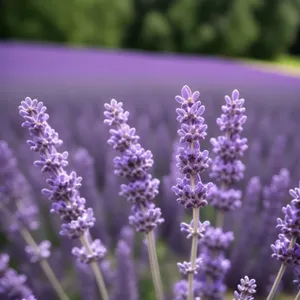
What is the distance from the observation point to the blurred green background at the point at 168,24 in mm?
9328


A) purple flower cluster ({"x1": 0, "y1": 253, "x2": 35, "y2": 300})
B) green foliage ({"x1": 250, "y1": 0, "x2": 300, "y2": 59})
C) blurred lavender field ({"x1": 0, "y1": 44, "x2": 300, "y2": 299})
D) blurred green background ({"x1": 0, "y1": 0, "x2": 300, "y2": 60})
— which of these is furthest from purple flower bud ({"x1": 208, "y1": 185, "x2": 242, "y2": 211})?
green foliage ({"x1": 250, "y1": 0, "x2": 300, "y2": 59})

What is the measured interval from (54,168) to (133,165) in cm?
11

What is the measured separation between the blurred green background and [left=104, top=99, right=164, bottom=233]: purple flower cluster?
9157mm

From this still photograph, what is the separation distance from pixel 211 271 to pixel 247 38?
970 cm

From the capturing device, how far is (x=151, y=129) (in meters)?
2.41

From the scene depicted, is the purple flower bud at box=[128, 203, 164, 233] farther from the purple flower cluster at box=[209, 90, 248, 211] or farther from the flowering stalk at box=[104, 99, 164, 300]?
the purple flower cluster at box=[209, 90, 248, 211]

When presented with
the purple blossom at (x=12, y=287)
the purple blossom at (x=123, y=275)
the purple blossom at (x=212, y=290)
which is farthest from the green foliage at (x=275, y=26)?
the purple blossom at (x=12, y=287)

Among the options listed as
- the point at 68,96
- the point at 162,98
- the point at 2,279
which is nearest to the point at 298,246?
the point at 2,279

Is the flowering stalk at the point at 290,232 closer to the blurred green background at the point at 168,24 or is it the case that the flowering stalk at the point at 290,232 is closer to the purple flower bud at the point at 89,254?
the purple flower bud at the point at 89,254

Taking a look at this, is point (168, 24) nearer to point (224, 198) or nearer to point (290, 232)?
point (224, 198)

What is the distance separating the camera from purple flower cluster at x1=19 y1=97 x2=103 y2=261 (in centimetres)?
53

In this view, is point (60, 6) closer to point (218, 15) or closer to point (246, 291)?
point (218, 15)

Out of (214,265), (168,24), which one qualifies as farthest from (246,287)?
(168,24)

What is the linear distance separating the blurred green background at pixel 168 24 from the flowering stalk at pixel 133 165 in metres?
9.16
